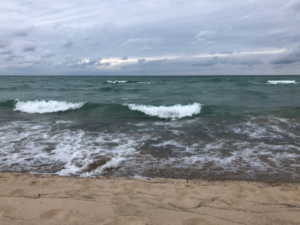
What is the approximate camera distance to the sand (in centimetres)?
254

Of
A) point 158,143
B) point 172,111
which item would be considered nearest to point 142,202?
point 158,143

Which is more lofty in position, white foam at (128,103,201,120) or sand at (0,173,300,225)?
white foam at (128,103,201,120)

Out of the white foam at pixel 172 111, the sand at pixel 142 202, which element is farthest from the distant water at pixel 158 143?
the sand at pixel 142 202

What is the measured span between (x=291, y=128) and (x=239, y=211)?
7.86 meters

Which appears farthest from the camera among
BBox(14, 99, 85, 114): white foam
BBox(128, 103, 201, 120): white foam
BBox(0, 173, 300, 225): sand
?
BBox(14, 99, 85, 114): white foam

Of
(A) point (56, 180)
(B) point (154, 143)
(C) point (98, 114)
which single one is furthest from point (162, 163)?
(C) point (98, 114)

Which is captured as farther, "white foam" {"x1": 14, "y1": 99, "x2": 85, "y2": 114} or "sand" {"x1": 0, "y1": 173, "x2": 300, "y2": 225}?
"white foam" {"x1": 14, "y1": 99, "x2": 85, "y2": 114}

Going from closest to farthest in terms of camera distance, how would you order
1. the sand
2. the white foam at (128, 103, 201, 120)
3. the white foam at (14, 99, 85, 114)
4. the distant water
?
the sand < the distant water < the white foam at (128, 103, 201, 120) < the white foam at (14, 99, 85, 114)

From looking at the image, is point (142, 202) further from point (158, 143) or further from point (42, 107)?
point (42, 107)

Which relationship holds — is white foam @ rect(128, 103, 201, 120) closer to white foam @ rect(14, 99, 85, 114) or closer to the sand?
white foam @ rect(14, 99, 85, 114)

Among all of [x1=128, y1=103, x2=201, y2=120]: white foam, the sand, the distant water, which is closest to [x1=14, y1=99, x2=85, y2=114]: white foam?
the distant water

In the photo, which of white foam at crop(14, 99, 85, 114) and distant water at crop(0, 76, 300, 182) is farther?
white foam at crop(14, 99, 85, 114)

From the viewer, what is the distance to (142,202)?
3.06m

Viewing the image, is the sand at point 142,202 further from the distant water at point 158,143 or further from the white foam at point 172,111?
the white foam at point 172,111
